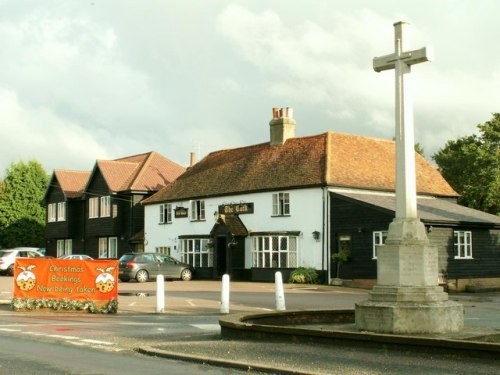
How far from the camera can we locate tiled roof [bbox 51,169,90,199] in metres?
61.3

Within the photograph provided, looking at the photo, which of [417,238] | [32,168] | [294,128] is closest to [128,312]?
[417,238]

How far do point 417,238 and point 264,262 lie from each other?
28.9 meters

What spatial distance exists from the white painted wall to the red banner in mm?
19200

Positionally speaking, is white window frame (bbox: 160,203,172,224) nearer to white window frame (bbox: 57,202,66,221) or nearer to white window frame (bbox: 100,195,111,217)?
white window frame (bbox: 100,195,111,217)

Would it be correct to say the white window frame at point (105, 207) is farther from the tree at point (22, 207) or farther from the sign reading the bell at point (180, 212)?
the tree at point (22, 207)

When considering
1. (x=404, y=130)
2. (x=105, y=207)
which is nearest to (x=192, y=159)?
(x=105, y=207)

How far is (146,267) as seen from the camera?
131ft

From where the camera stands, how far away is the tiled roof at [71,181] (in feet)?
201

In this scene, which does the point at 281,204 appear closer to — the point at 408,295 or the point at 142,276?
the point at 142,276

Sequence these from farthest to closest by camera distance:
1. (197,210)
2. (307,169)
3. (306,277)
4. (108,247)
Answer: (108,247) → (197,210) → (307,169) → (306,277)

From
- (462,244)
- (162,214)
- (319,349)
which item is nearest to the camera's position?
(319,349)

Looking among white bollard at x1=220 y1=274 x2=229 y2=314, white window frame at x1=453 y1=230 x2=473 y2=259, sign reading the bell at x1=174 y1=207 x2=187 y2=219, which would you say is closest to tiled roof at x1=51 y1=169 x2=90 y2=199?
sign reading the bell at x1=174 y1=207 x2=187 y2=219

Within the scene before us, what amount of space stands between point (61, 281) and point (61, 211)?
141ft

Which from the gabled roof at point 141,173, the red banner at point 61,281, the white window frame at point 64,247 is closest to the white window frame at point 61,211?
the white window frame at point 64,247
